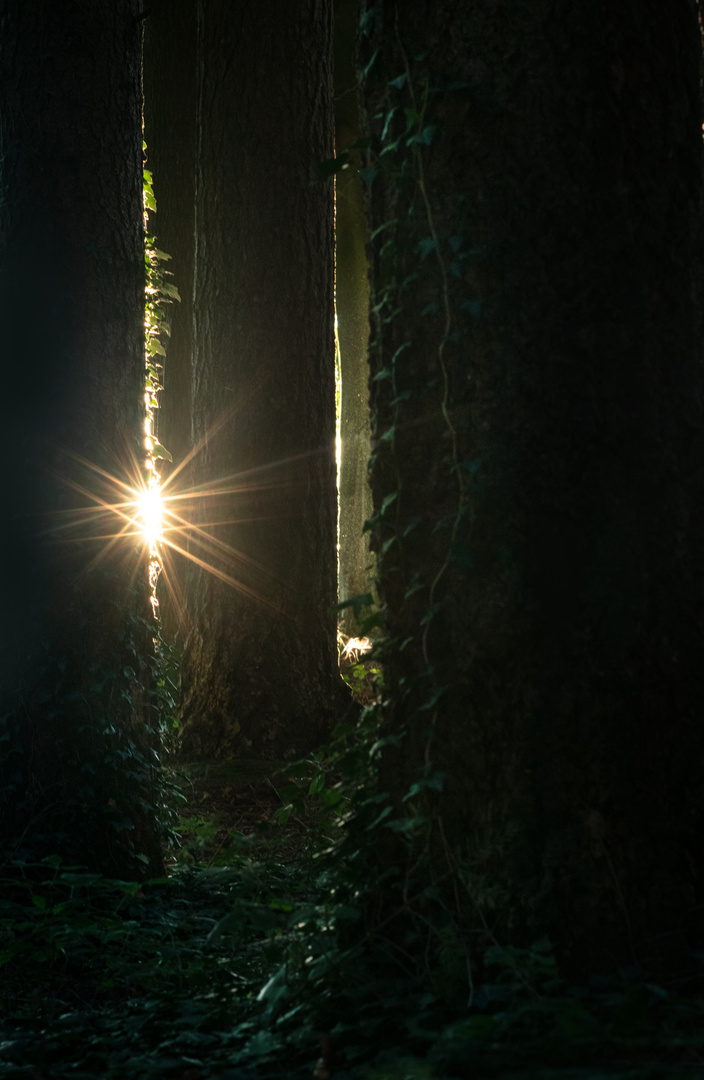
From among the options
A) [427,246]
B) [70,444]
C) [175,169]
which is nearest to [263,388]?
[70,444]

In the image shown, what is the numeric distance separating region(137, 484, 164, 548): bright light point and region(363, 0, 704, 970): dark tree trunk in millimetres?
2591

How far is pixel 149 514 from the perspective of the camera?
17.5ft

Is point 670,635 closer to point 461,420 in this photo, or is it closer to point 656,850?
point 656,850

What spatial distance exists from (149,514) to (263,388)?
2599 millimetres

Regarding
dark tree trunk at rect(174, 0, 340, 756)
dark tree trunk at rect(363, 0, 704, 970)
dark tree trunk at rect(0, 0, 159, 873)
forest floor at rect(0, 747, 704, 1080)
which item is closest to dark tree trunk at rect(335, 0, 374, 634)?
dark tree trunk at rect(174, 0, 340, 756)

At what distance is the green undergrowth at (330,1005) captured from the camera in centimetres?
215

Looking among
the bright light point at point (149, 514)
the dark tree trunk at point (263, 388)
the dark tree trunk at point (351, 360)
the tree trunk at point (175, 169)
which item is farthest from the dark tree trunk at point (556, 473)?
the dark tree trunk at point (351, 360)

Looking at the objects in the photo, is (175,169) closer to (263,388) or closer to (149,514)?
(263,388)

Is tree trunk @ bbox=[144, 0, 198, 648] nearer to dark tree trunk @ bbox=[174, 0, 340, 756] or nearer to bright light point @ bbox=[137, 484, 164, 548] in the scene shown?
dark tree trunk @ bbox=[174, 0, 340, 756]

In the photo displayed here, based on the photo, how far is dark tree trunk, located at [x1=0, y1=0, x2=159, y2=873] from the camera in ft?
15.6

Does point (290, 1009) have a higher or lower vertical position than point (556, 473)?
lower

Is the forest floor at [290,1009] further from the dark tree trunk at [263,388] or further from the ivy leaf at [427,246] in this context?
the dark tree trunk at [263,388]

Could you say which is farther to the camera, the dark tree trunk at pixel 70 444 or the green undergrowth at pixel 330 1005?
the dark tree trunk at pixel 70 444

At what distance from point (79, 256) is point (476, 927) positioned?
380 centimetres
